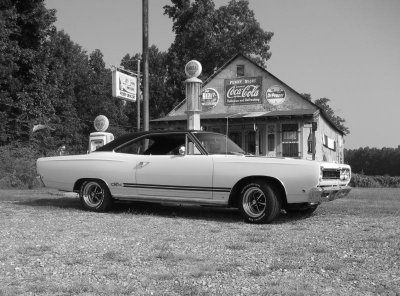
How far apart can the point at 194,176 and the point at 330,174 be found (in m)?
2.09

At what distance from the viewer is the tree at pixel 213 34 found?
46.8 metres

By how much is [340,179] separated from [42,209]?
17.5 feet

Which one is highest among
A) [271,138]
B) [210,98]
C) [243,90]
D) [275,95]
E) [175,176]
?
[243,90]

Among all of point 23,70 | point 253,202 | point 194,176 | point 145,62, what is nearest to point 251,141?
point 23,70

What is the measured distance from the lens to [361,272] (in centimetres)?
404

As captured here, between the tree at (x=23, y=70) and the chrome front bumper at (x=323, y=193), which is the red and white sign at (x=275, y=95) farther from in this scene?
the chrome front bumper at (x=323, y=193)

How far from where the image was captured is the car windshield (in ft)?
25.3

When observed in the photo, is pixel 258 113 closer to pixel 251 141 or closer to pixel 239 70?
pixel 251 141

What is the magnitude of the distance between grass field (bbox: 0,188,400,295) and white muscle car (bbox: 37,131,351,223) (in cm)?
37

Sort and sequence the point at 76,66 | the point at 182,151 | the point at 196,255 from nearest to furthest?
the point at 196,255
the point at 182,151
the point at 76,66

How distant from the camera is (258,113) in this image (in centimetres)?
2903

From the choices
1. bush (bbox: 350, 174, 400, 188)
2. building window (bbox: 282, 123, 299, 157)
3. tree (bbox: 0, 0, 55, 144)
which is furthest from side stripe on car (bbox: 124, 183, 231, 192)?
building window (bbox: 282, 123, 299, 157)

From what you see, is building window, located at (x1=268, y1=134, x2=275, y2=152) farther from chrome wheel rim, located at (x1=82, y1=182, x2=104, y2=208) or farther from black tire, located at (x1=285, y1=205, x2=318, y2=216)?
chrome wheel rim, located at (x1=82, y1=182, x2=104, y2=208)

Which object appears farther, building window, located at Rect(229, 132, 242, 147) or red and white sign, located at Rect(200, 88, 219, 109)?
red and white sign, located at Rect(200, 88, 219, 109)
